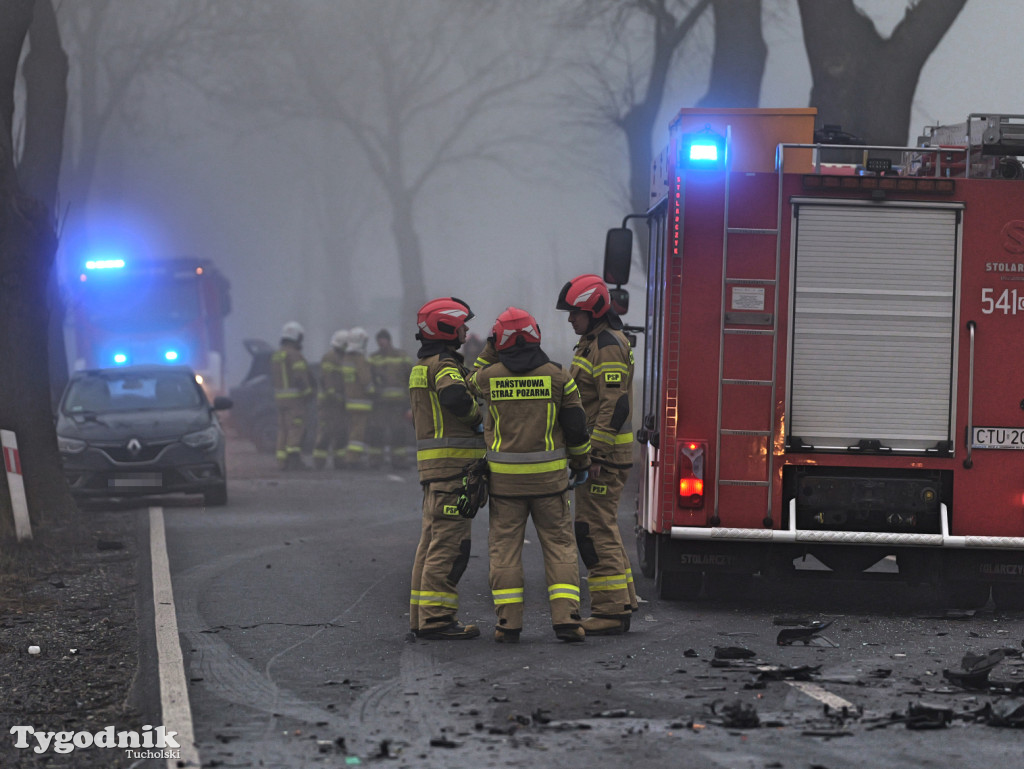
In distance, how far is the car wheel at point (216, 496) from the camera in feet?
53.3

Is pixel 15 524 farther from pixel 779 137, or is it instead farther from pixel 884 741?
pixel 884 741

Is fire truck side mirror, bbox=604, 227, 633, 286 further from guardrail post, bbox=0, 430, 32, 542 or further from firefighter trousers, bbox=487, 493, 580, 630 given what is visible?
guardrail post, bbox=0, 430, 32, 542

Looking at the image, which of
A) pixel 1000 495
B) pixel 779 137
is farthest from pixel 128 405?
pixel 1000 495

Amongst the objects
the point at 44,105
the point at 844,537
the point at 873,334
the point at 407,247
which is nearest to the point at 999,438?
the point at 873,334

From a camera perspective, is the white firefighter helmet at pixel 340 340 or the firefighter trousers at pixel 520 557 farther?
the white firefighter helmet at pixel 340 340

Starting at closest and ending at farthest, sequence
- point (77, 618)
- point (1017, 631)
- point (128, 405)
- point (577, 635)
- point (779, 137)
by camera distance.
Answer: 1. point (577, 635)
2. point (1017, 631)
3. point (77, 618)
4. point (779, 137)
5. point (128, 405)

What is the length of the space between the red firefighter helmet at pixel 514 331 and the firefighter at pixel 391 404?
13650 millimetres

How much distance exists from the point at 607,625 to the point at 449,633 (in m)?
0.88

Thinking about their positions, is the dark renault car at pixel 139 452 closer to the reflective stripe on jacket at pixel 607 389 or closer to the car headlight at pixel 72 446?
the car headlight at pixel 72 446

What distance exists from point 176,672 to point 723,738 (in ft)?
8.98

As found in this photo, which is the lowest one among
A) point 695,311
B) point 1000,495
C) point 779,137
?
point 1000,495

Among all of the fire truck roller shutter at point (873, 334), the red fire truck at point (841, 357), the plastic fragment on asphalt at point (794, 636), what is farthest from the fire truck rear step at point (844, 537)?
the plastic fragment on asphalt at point (794, 636)

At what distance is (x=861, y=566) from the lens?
30.2 feet

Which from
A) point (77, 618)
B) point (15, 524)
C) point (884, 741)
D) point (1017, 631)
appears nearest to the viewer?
point (884, 741)
